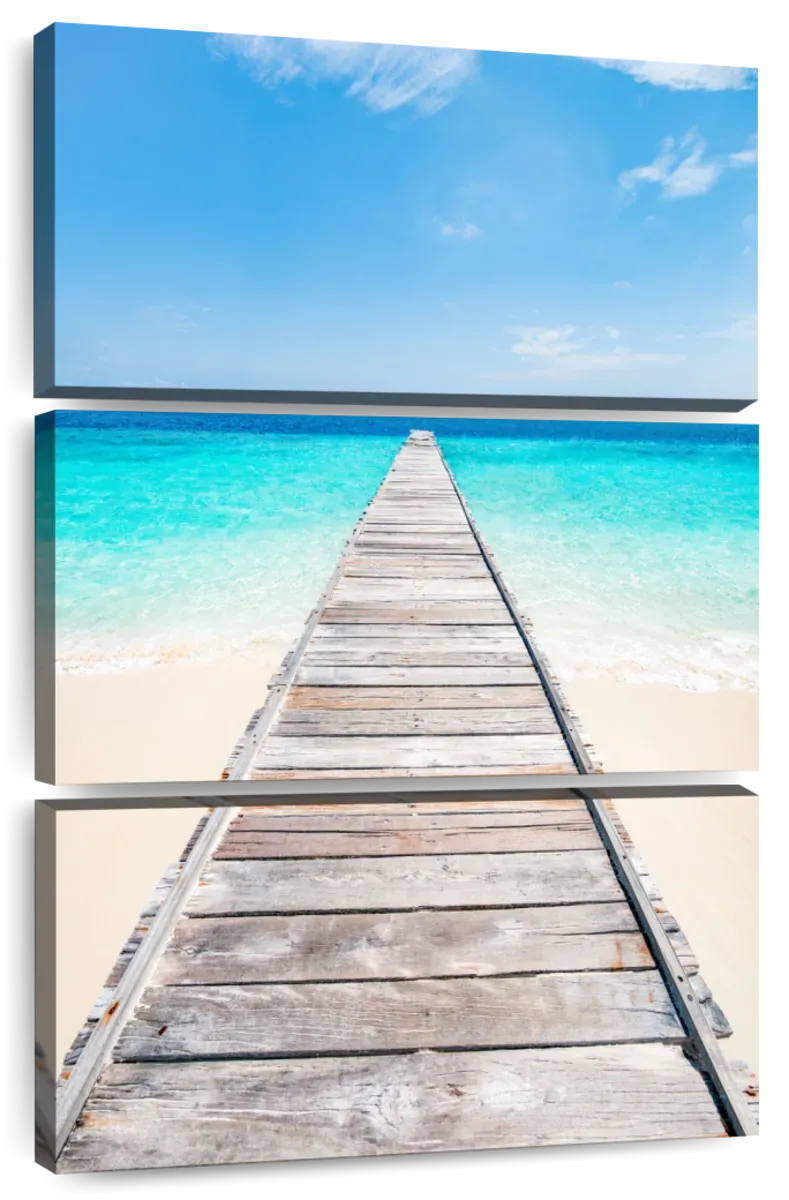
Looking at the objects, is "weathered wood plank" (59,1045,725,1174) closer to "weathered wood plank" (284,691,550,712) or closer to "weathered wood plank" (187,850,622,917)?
"weathered wood plank" (187,850,622,917)

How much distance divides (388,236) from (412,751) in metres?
27.0

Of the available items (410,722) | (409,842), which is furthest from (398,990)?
(410,722)

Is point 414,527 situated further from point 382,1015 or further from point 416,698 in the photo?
point 382,1015

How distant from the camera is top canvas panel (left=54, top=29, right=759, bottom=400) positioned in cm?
1633

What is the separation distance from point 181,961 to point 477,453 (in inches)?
732

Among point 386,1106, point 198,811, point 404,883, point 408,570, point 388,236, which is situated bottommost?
point 198,811

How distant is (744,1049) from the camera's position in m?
2.25

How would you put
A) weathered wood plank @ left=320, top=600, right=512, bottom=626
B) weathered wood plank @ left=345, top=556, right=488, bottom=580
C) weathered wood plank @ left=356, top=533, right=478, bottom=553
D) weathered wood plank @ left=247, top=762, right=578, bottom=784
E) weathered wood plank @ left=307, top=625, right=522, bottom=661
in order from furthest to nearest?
weathered wood plank @ left=356, top=533, right=478, bottom=553
weathered wood plank @ left=345, top=556, right=488, bottom=580
weathered wood plank @ left=320, top=600, right=512, bottom=626
weathered wood plank @ left=307, top=625, right=522, bottom=661
weathered wood plank @ left=247, top=762, right=578, bottom=784

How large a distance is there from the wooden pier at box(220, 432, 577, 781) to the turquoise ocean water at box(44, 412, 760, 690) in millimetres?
910

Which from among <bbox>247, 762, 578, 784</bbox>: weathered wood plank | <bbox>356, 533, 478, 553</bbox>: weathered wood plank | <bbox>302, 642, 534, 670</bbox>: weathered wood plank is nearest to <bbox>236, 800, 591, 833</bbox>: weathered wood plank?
<bbox>247, 762, 578, 784</bbox>: weathered wood plank

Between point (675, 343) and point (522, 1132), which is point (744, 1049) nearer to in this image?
point (522, 1132)

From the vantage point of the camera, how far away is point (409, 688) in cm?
224

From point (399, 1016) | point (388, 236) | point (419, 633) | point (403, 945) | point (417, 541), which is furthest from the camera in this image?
point (388, 236)
